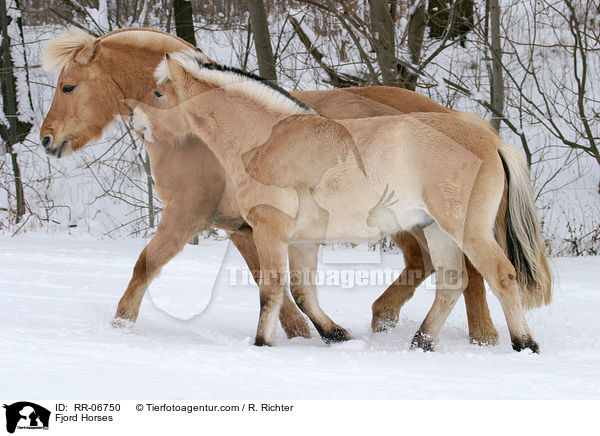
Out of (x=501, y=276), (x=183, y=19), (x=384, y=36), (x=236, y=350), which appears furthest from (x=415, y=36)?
(x=236, y=350)

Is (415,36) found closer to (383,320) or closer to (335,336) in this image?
(383,320)

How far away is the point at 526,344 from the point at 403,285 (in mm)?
1406

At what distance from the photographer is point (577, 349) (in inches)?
159

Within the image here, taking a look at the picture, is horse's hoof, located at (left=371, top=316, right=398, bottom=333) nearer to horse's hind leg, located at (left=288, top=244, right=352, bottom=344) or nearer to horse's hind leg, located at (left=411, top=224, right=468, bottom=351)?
horse's hind leg, located at (left=288, top=244, right=352, bottom=344)

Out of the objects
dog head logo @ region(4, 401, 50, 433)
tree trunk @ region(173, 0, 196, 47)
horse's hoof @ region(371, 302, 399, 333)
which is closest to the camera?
dog head logo @ region(4, 401, 50, 433)

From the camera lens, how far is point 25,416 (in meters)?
2.54

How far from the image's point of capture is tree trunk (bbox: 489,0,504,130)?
7.87 metres

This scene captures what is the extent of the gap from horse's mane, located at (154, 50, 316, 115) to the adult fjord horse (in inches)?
25.1

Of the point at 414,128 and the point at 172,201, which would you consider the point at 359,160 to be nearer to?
the point at 414,128

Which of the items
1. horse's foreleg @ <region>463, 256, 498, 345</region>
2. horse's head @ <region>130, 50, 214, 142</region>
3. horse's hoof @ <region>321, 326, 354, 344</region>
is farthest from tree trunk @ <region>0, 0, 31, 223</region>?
horse's foreleg @ <region>463, 256, 498, 345</region>

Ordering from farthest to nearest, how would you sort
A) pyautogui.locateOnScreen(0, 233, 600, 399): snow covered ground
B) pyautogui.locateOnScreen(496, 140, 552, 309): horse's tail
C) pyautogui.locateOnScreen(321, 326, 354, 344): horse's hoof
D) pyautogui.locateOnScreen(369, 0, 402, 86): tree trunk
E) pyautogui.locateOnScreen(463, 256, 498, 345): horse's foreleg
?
pyautogui.locateOnScreen(369, 0, 402, 86): tree trunk
pyautogui.locateOnScreen(463, 256, 498, 345): horse's foreleg
pyautogui.locateOnScreen(321, 326, 354, 344): horse's hoof
pyautogui.locateOnScreen(496, 140, 552, 309): horse's tail
pyautogui.locateOnScreen(0, 233, 600, 399): snow covered ground

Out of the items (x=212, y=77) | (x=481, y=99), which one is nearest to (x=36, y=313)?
(x=212, y=77)

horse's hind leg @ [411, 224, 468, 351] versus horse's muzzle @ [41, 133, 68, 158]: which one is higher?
horse's muzzle @ [41, 133, 68, 158]

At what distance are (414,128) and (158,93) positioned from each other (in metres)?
1.62
